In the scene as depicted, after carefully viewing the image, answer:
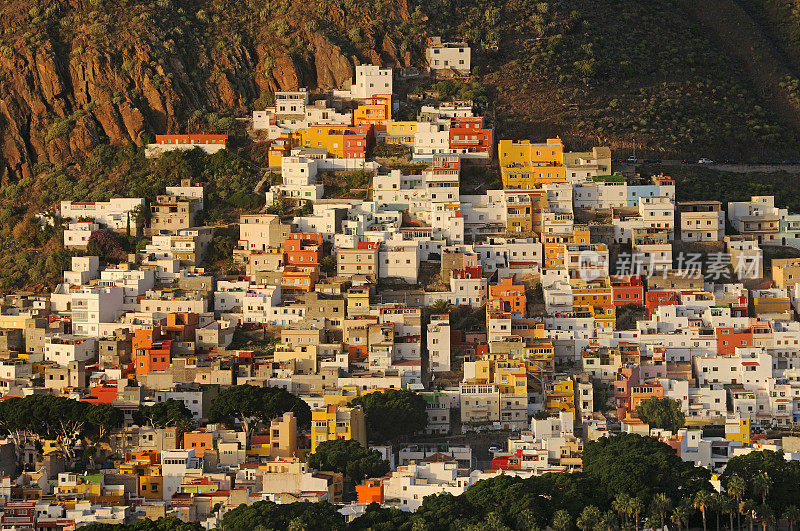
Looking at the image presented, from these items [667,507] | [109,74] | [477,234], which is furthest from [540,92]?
[667,507]

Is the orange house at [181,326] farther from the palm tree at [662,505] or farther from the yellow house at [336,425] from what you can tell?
the palm tree at [662,505]

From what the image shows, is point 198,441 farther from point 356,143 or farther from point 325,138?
point 325,138

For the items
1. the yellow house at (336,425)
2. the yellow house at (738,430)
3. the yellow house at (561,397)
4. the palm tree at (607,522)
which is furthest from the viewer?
the yellow house at (561,397)

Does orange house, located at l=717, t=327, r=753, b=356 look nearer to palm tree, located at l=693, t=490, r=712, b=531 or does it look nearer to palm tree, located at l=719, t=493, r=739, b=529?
palm tree, located at l=719, t=493, r=739, b=529

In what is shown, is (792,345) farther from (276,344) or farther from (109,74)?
(109,74)

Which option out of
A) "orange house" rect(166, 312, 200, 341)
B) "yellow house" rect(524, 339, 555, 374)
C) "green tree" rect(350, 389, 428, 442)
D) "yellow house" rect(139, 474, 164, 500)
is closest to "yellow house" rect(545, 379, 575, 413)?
"yellow house" rect(524, 339, 555, 374)

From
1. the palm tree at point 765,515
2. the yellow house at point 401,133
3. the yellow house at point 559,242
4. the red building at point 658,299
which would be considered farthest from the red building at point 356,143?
the palm tree at point 765,515
